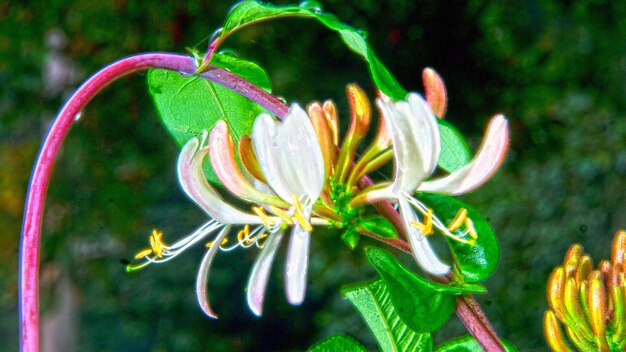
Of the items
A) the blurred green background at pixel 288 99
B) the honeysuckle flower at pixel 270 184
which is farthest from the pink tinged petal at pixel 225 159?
the blurred green background at pixel 288 99

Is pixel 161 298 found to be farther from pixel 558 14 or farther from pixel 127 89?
pixel 558 14

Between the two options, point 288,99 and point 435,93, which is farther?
Answer: point 288,99

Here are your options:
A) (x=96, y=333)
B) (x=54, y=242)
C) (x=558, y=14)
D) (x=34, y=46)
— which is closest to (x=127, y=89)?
(x=34, y=46)

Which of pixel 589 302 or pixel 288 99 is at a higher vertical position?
pixel 288 99

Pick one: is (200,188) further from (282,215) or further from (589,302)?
(589,302)

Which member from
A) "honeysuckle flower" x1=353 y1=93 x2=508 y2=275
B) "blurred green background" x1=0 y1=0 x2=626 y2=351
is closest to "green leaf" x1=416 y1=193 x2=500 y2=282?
"honeysuckle flower" x1=353 y1=93 x2=508 y2=275

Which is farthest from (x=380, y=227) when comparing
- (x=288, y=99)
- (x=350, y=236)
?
(x=288, y=99)

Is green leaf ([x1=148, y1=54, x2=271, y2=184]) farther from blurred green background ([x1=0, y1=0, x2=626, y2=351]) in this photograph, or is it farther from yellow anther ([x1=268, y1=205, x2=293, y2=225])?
blurred green background ([x1=0, y1=0, x2=626, y2=351])
